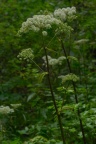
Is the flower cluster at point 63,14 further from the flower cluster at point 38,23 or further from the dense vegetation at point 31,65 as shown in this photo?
the dense vegetation at point 31,65

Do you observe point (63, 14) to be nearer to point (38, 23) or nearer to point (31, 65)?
point (38, 23)

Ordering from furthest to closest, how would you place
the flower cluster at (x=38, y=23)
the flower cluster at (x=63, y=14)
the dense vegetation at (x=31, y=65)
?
the dense vegetation at (x=31, y=65), the flower cluster at (x=63, y=14), the flower cluster at (x=38, y=23)

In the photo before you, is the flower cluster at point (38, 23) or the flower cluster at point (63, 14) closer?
the flower cluster at point (38, 23)

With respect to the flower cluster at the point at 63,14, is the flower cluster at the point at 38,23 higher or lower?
lower

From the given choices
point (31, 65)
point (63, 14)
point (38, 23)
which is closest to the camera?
point (38, 23)

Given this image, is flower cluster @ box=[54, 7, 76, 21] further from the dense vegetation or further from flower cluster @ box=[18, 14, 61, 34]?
the dense vegetation

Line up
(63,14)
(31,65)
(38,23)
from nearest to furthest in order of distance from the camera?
1. (38,23)
2. (63,14)
3. (31,65)

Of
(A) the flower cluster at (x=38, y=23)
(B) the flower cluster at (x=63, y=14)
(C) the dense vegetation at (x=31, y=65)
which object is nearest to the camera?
(A) the flower cluster at (x=38, y=23)

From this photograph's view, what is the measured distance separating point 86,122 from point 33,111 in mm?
2757

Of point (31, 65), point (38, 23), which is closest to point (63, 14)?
point (38, 23)

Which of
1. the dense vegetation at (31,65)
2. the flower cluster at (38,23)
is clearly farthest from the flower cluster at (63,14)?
the dense vegetation at (31,65)

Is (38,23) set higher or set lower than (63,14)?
lower

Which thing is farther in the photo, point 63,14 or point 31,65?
point 31,65

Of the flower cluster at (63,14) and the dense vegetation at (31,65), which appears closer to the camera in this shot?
the flower cluster at (63,14)
